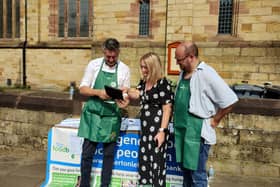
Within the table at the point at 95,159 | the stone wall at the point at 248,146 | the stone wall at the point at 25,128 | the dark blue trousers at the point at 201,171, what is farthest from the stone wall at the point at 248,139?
the dark blue trousers at the point at 201,171

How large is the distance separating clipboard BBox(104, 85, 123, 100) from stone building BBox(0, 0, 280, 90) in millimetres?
8778

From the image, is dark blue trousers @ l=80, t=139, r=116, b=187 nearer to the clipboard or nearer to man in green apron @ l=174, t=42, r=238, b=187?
the clipboard

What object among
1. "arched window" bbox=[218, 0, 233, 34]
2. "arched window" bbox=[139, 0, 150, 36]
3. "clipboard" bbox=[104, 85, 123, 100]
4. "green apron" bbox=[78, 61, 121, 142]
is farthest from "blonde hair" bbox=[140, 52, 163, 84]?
"arched window" bbox=[139, 0, 150, 36]

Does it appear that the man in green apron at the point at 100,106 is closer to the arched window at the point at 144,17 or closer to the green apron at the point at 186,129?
the green apron at the point at 186,129

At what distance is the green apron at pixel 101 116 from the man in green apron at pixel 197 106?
2.47 feet

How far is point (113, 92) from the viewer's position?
2.92 metres

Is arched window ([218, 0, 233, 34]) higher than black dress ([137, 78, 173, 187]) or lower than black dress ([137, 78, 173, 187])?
higher

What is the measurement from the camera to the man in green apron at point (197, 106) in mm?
2619

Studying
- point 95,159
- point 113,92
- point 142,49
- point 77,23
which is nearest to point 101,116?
point 113,92

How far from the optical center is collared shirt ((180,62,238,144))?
2.61m

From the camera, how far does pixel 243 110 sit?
4.79m

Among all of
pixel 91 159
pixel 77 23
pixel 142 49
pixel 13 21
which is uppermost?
pixel 13 21

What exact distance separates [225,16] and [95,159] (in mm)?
9999

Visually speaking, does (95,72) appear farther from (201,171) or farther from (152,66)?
(201,171)
